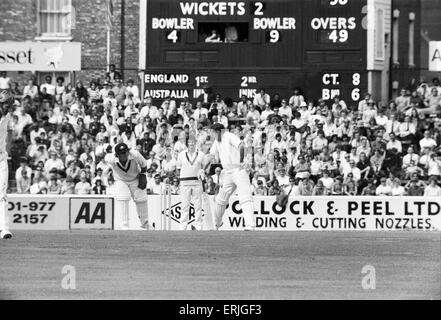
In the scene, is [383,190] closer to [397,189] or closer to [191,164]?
[397,189]

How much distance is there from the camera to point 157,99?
35719 mm

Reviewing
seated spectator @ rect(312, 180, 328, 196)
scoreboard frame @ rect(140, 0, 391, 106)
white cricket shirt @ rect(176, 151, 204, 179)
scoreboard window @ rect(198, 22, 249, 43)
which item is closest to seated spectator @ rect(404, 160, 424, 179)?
seated spectator @ rect(312, 180, 328, 196)

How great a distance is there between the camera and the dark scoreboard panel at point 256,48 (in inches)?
1371

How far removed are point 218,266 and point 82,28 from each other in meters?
27.3

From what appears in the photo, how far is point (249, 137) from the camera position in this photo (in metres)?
32.2

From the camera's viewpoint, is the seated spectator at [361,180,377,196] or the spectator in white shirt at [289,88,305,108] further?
the spectator in white shirt at [289,88,305,108]

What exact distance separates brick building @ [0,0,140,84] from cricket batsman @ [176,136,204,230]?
639 inches

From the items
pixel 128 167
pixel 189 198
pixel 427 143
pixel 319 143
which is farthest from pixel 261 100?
pixel 128 167

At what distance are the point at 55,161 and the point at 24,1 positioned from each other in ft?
41.4

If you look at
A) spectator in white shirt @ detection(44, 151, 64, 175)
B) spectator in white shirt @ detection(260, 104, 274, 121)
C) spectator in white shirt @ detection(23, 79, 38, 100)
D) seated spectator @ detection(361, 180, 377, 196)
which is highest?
spectator in white shirt @ detection(23, 79, 38, 100)

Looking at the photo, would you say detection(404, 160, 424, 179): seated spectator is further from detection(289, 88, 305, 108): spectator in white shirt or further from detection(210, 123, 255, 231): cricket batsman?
detection(210, 123, 255, 231): cricket batsman

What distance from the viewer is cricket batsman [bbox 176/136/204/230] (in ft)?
79.7

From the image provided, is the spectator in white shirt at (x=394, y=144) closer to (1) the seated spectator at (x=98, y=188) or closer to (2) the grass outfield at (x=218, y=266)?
(1) the seated spectator at (x=98, y=188)

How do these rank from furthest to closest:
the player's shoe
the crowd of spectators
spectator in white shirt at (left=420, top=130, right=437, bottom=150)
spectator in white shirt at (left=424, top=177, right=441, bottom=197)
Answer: spectator in white shirt at (left=420, top=130, right=437, bottom=150) < the crowd of spectators < spectator in white shirt at (left=424, top=177, right=441, bottom=197) < the player's shoe
